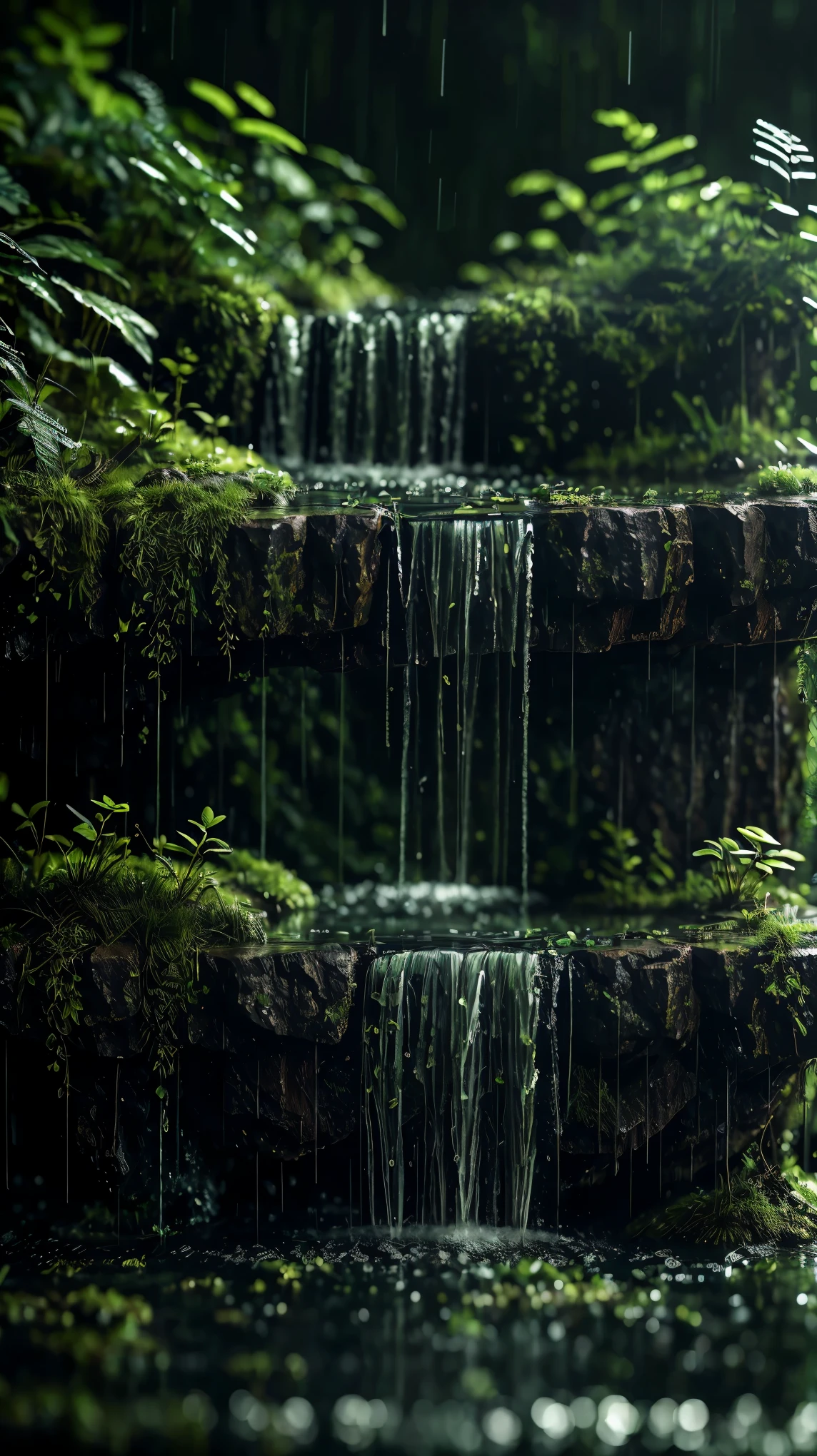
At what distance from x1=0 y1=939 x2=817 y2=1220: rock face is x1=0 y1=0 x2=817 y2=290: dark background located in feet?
23.6

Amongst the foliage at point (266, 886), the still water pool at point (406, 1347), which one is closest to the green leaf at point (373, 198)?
the foliage at point (266, 886)

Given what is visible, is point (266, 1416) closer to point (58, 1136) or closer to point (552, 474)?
point (58, 1136)

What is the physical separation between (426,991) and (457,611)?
192 centimetres

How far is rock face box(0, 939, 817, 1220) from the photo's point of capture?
16.2ft

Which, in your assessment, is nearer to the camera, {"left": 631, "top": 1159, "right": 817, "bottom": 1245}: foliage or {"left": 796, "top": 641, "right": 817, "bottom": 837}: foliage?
{"left": 631, "top": 1159, "right": 817, "bottom": 1245}: foliage

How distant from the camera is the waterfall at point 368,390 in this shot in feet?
25.1

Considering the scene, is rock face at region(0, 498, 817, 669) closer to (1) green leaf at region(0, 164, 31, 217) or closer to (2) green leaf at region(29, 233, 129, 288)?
(2) green leaf at region(29, 233, 129, 288)

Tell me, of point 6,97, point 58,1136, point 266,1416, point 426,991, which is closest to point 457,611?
point 426,991

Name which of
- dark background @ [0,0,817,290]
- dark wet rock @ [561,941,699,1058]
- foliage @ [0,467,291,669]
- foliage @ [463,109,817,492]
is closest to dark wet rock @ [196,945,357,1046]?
dark wet rock @ [561,941,699,1058]

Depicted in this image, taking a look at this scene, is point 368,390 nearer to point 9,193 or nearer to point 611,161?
point 9,193

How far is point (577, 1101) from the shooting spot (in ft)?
16.6

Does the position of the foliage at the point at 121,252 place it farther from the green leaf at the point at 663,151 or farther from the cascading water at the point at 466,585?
the green leaf at the point at 663,151

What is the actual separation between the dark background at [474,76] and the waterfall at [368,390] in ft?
9.75

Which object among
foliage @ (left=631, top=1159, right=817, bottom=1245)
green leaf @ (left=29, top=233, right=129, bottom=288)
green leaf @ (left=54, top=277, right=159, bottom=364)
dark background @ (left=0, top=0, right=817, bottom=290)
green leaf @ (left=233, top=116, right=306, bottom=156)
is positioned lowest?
foliage @ (left=631, top=1159, right=817, bottom=1245)
